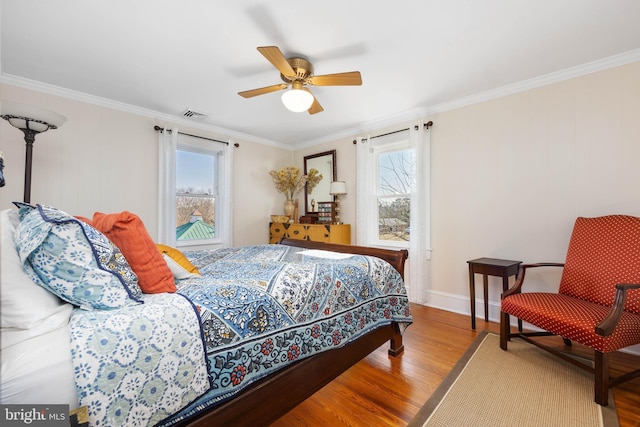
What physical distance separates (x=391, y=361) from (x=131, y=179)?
11.5 feet

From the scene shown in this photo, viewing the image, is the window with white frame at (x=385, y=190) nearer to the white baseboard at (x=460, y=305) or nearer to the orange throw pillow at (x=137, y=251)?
the white baseboard at (x=460, y=305)

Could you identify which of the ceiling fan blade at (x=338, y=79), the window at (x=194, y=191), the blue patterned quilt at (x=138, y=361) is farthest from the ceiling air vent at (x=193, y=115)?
the blue patterned quilt at (x=138, y=361)

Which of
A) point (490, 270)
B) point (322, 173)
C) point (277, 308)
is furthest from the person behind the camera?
point (322, 173)

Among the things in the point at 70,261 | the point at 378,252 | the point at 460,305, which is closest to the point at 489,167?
the point at 460,305

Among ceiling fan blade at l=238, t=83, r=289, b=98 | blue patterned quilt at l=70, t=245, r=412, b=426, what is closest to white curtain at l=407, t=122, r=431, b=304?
blue patterned quilt at l=70, t=245, r=412, b=426

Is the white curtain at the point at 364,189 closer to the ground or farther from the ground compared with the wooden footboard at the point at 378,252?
farther from the ground

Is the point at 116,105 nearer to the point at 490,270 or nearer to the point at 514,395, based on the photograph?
the point at 490,270

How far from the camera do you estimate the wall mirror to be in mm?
4491

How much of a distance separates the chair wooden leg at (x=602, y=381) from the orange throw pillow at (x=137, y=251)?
2451 mm

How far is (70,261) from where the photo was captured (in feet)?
3.10

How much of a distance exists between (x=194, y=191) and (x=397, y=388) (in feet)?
11.6

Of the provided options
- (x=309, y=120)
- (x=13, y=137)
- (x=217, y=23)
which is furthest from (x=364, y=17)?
(x=13, y=137)

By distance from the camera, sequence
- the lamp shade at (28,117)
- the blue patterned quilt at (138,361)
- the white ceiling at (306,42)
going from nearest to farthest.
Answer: the blue patterned quilt at (138,361)
the white ceiling at (306,42)
the lamp shade at (28,117)

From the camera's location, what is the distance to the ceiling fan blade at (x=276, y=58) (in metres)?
1.80
